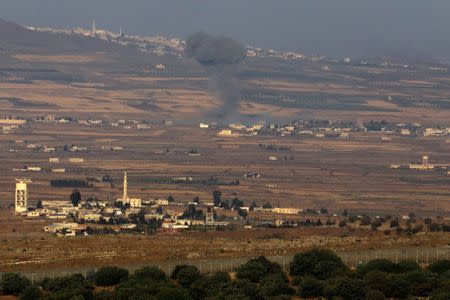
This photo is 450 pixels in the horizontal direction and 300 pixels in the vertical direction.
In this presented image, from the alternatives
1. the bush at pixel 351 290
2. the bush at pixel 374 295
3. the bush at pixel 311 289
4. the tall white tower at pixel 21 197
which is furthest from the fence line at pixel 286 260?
the tall white tower at pixel 21 197

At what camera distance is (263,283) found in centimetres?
3669

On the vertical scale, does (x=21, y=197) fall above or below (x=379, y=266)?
above

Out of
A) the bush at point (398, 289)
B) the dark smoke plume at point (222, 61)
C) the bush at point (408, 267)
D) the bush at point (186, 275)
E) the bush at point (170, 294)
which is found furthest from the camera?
the dark smoke plume at point (222, 61)

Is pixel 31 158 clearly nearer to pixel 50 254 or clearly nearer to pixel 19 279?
pixel 50 254

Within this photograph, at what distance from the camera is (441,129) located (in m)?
188

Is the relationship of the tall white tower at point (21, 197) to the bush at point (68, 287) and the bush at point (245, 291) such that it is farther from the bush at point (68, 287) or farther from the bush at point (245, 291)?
the bush at point (245, 291)

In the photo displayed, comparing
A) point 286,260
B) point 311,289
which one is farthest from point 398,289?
point 286,260

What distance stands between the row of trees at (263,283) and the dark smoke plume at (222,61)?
460 feet

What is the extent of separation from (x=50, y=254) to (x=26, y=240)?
37.1ft

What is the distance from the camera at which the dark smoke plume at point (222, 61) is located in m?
181

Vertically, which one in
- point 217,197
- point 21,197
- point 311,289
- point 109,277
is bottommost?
point 311,289

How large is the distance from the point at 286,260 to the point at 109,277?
21.3 feet

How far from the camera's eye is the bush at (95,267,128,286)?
3825cm

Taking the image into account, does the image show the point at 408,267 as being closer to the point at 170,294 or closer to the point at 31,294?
the point at 170,294
